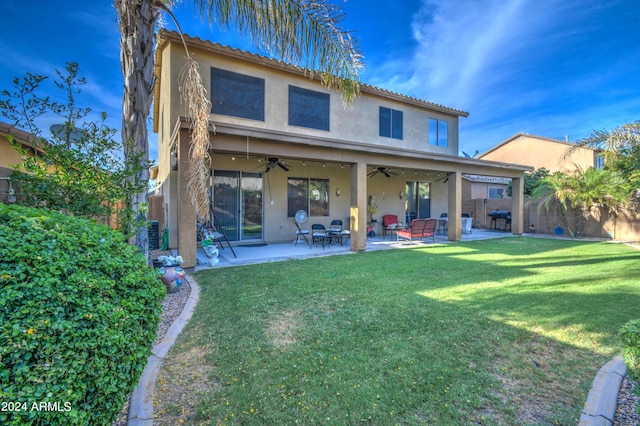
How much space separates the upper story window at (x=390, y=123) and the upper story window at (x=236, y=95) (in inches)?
230

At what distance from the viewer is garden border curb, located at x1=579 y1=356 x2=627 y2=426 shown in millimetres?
2273

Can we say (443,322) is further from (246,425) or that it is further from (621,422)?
(246,425)

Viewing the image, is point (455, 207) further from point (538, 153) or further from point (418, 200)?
point (538, 153)

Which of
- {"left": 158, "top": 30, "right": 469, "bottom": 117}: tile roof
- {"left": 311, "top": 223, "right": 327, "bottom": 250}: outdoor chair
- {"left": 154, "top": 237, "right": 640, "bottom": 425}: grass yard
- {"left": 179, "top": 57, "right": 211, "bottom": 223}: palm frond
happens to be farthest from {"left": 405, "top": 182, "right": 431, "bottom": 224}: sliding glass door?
{"left": 179, "top": 57, "right": 211, "bottom": 223}: palm frond

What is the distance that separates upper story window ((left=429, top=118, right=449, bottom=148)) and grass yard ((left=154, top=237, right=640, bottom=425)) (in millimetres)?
9713

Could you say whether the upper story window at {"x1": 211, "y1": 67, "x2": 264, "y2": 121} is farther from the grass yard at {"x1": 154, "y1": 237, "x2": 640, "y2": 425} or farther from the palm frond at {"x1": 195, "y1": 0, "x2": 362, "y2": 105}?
the grass yard at {"x1": 154, "y1": 237, "x2": 640, "y2": 425}

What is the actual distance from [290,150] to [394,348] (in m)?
6.29

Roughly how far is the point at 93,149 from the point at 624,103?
2209 cm

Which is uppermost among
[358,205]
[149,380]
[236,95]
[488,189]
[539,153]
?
[539,153]

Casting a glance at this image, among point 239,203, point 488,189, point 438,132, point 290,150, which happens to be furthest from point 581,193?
point 239,203

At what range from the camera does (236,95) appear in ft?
32.9

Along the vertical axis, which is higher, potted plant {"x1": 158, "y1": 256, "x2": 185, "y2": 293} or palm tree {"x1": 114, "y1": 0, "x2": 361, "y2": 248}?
palm tree {"x1": 114, "y1": 0, "x2": 361, "y2": 248}

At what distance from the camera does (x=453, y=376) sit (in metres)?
2.82

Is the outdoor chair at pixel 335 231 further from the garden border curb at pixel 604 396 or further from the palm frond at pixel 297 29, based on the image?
the garden border curb at pixel 604 396
